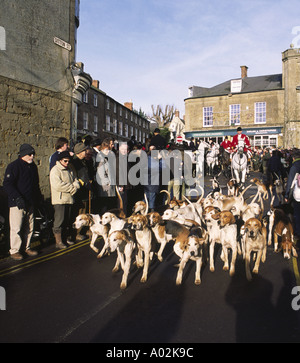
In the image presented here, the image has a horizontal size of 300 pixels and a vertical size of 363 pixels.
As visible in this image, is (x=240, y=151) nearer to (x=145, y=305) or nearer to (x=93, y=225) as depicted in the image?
(x=93, y=225)

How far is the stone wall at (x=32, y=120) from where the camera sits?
823cm

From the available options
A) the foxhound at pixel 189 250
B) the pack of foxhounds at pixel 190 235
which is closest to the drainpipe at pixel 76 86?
the pack of foxhounds at pixel 190 235

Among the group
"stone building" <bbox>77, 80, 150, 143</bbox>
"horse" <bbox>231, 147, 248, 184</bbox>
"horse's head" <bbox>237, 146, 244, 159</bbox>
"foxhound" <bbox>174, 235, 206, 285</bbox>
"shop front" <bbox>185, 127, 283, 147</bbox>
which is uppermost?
"stone building" <bbox>77, 80, 150, 143</bbox>

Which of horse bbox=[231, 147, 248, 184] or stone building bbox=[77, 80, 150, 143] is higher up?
stone building bbox=[77, 80, 150, 143]

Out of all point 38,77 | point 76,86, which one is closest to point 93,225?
point 38,77

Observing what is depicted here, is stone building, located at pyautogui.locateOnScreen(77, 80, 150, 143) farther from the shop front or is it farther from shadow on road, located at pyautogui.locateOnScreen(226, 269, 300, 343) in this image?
shadow on road, located at pyautogui.locateOnScreen(226, 269, 300, 343)

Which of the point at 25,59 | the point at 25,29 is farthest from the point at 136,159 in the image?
the point at 25,29

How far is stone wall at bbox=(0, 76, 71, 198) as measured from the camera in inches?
324

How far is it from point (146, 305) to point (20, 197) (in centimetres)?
320

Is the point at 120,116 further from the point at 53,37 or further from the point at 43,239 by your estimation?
the point at 43,239

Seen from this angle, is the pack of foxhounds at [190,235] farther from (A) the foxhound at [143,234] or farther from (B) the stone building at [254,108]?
(B) the stone building at [254,108]

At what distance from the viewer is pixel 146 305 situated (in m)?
3.75

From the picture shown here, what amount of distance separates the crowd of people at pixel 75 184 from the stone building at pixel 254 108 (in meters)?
28.4

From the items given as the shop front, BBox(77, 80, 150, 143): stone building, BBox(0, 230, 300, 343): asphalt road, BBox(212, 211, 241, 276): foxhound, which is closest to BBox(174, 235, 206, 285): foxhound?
BBox(0, 230, 300, 343): asphalt road
